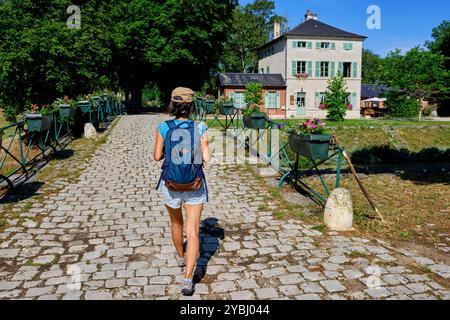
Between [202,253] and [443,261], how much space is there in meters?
2.75

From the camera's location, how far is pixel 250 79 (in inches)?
1531

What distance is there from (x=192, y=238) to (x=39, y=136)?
26.4 feet

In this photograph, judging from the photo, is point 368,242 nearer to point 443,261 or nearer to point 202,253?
point 443,261

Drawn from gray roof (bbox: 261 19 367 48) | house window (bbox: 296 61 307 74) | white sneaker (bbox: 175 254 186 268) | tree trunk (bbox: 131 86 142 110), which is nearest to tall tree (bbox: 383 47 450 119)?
gray roof (bbox: 261 19 367 48)

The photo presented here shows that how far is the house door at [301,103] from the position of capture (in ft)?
128

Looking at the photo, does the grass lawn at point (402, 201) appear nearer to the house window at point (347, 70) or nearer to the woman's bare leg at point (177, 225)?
the woman's bare leg at point (177, 225)

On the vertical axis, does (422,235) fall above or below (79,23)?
below

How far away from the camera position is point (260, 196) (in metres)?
7.33

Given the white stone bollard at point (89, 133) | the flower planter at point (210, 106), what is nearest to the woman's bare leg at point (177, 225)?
the white stone bollard at point (89, 133)

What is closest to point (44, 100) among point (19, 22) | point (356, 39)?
point (19, 22)

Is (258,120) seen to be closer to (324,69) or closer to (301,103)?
(301,103)

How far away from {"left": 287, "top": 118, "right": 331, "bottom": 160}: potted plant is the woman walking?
112 inches

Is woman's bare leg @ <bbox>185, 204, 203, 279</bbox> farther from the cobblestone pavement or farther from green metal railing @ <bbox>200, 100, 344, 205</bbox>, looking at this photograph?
green metal railing @ <bbox>200, 100, 344, 205</bbox>

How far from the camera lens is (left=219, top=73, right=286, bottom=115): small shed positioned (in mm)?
38156
